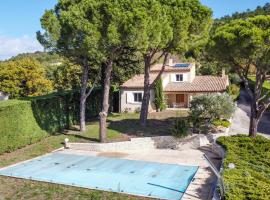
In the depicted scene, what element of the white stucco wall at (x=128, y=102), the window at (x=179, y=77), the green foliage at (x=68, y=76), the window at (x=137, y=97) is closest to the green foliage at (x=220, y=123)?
the white stucco wall at (x=128, y=102)

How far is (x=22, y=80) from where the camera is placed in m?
50.1

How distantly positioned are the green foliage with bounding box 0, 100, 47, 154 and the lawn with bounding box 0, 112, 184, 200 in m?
0.56

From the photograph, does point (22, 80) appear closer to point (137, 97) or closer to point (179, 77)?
point (137, 97)

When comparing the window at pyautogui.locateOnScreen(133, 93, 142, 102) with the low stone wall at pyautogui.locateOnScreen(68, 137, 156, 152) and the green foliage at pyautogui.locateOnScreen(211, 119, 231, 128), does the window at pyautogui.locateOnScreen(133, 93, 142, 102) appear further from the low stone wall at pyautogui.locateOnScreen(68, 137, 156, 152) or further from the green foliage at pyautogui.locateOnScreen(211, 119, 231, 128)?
the low stone wall at pyautogui.locateOnScreen(68, 137, 156, 152)

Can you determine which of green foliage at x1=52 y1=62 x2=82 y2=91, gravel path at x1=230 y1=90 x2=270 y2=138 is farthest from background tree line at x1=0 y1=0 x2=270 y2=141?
green foliage at x1=52 y1=62 x2=82 y2=91

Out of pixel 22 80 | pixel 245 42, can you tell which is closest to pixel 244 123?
pixel 245 42

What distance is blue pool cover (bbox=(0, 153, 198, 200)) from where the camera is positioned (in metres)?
16.2

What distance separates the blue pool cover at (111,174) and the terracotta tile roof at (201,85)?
22.0 metres

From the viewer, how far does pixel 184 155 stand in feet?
77.5

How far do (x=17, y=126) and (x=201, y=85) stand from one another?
26.3 m

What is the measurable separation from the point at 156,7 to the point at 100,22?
437 centimetres

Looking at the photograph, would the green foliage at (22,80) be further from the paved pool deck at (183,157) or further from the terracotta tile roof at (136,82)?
the paved pool deck at (183,157)

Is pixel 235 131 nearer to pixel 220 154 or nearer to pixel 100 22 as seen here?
pixel 220 154

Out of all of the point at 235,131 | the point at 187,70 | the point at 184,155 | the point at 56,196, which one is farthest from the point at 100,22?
the point at 187,70
